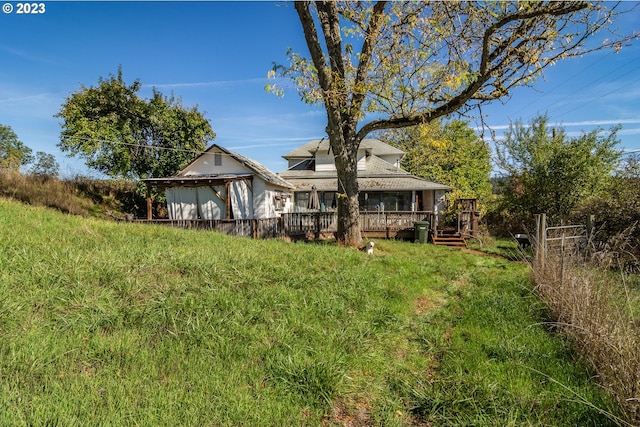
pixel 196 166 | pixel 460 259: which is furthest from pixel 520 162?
pixel 196 166

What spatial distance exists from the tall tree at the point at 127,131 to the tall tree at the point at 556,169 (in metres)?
23.2

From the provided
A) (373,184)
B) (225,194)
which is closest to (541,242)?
(373,184)

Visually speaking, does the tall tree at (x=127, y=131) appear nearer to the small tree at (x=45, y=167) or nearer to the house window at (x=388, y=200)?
the small tree at (x=45, y=167)

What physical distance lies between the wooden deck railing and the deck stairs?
2.69 feet

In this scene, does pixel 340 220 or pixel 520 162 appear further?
pixel 520 162

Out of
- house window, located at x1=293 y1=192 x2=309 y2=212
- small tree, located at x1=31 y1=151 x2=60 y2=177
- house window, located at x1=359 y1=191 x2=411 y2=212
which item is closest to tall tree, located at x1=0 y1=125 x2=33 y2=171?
small tree, located at x1=31 y1=151 x2=60 y2=177

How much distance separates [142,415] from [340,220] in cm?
916

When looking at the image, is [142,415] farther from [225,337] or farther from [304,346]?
[304,346]

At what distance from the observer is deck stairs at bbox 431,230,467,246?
1542 cm

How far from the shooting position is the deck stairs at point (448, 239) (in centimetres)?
1542

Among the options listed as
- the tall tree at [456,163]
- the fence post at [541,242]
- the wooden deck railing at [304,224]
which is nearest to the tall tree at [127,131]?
the wooden deck railing at [304,224]

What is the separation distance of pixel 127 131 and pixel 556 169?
28584 millimetres

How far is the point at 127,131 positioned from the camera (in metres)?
22.2

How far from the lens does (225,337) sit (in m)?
3.30
